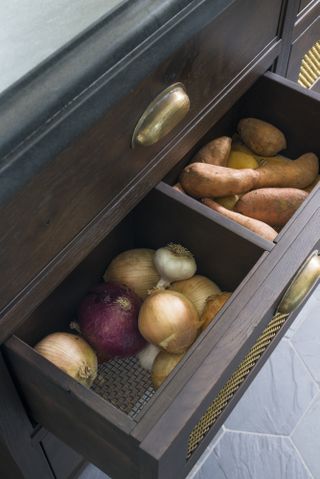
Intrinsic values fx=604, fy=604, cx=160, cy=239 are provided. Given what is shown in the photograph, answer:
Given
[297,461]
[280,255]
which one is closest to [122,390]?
[280,255]

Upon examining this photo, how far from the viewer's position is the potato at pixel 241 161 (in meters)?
0.81

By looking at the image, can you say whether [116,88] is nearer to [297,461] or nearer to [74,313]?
[74,313]

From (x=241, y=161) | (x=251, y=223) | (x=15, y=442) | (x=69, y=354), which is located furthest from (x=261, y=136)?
(x=15, y=442)

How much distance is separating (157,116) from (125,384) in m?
0.38

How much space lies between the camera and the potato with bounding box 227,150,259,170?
2.67 ft

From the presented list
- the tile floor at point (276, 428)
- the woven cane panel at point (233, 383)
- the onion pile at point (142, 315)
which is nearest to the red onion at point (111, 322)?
the onion pile at point (142, 315)

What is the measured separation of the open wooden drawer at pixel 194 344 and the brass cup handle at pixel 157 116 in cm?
11

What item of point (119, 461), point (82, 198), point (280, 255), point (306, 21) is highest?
point (306, 21)

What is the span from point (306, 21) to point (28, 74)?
0.53 metres

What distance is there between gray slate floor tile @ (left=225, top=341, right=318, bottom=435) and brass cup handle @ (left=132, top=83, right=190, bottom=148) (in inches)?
26.2

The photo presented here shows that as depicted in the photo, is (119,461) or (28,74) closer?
(28,74)

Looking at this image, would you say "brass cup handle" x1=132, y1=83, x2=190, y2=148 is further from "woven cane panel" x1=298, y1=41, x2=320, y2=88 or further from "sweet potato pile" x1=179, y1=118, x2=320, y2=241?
"woven cane panel" x1=298, y1=41, x2=320, y2=88

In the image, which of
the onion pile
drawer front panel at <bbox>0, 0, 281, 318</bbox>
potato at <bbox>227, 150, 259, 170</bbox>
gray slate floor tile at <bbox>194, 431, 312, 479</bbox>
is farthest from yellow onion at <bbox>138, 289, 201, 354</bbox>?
gray slate floor tile at <bbox>194, 431, 312, 479</bbox>

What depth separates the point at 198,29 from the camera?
1.75 ft
